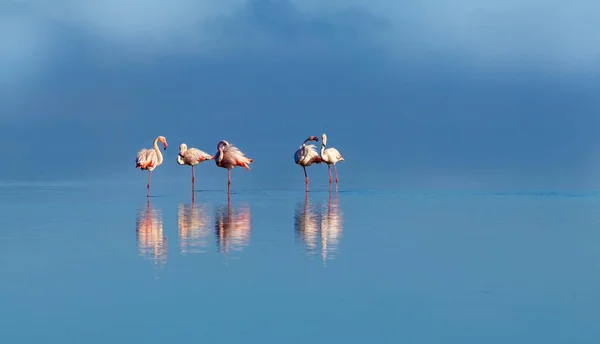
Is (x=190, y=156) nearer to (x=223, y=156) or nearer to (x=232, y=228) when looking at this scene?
(x=223, y=156)

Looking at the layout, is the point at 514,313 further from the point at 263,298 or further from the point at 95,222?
the point at 95,222

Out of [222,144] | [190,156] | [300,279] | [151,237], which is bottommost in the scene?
[300,279]

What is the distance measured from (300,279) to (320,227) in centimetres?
442

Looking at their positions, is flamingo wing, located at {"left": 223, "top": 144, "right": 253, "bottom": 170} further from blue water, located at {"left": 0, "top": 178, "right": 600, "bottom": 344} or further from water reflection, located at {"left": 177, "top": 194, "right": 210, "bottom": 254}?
blue water, located at {"left": 0, "top": 178, "right": 600, "bottom": 344}

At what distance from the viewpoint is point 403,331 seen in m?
5.58

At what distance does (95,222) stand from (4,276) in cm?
544

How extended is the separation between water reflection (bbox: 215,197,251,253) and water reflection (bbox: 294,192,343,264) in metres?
0.68

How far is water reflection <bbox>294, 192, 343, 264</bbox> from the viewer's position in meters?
9.49

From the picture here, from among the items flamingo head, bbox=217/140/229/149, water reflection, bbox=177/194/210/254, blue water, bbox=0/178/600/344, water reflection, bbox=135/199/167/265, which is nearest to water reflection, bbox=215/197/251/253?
blue water, bbox=0/178/600/344

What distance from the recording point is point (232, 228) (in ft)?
38.1

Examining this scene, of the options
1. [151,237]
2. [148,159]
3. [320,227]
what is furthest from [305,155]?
[151,237]

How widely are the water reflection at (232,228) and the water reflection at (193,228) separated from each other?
0.17m

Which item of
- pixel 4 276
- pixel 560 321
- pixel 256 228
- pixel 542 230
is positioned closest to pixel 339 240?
pixel 256 228

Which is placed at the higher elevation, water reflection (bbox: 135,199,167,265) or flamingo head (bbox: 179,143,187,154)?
flamingo head (bbox: 179,143,187,154)
